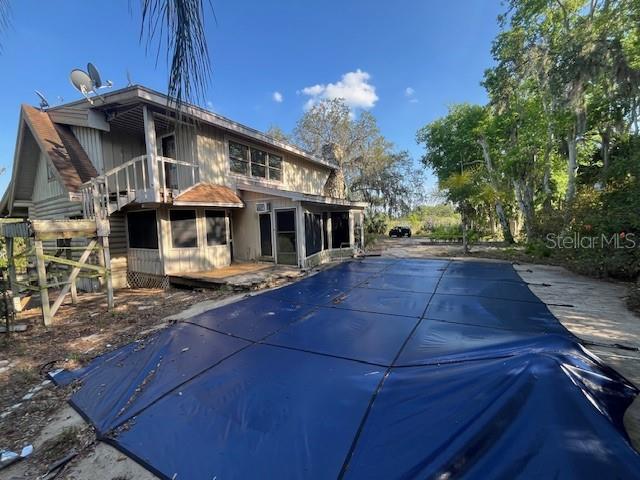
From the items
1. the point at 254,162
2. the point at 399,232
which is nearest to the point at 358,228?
the point at 254,162

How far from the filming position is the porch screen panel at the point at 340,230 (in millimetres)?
13648

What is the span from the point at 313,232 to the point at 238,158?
399 cm

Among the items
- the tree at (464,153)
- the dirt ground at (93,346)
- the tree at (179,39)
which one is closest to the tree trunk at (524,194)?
the tree at (464,153)

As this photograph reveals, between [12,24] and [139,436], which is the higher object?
[12,24]

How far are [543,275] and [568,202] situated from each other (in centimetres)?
353

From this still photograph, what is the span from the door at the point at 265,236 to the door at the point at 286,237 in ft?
1.19

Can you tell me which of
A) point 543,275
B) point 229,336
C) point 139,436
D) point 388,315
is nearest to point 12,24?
point 139,436

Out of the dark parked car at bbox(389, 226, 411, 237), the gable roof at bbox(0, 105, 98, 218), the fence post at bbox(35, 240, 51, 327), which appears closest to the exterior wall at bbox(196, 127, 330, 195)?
the gable roof at bbox(0, 105, 98, 218)

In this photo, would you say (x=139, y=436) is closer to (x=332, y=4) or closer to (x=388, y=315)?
(x=388, y=315)

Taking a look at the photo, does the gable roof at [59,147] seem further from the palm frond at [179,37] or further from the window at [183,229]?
Result: the palm frond at [179,37]

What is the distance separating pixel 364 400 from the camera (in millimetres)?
2529

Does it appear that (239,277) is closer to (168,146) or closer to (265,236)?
(265,236)

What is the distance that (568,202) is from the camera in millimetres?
9594

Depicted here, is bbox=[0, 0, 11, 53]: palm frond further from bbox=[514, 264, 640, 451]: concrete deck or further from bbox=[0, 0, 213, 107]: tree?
bbox=[514, 264, 640, 451]: concrete deck
